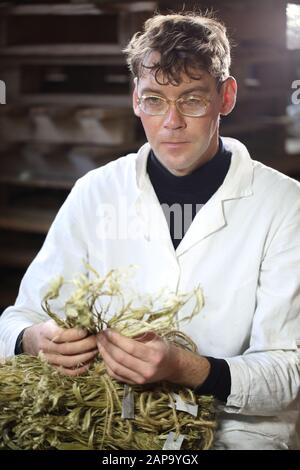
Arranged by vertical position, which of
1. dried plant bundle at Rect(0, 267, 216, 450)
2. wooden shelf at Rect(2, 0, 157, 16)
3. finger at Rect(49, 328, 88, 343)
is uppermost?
wooden shelf at Rect(2, 0, 157, 16)

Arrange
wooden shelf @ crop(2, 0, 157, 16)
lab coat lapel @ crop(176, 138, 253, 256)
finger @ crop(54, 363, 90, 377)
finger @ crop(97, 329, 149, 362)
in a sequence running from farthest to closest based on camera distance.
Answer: wooden shelf @ crop(2, 0, 157, 16) < lab coat lapel @ crop(176, 138, 253, 256) < finger @ crop(54, 363, 90, 377) < finger @ crop(97, 329, 149, 362)

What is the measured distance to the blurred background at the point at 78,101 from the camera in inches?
98.3

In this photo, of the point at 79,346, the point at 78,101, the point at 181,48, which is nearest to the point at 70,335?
the point at 79,346

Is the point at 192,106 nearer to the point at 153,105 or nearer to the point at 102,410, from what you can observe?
the point at 153,105

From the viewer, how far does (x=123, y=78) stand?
287cm

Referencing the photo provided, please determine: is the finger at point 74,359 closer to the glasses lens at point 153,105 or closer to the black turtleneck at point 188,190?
the black turtleneck at point 188,190

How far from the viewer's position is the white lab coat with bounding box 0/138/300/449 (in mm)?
1673

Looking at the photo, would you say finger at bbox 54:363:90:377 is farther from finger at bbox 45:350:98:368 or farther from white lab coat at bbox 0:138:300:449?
white lab coat at bbox 0:138:300:449

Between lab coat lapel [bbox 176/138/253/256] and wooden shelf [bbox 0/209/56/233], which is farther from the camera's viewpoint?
wooden shelf [bbox 0/209/56/233]

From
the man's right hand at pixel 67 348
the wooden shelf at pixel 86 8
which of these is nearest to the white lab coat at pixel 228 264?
the man's right hand at pixel 67 348

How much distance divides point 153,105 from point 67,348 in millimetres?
575

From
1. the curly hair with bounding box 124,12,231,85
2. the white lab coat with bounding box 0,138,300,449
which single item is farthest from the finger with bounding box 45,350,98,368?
the curly hair with bounding box 124,12,231,85

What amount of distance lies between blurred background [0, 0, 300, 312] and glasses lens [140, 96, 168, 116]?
733 mm

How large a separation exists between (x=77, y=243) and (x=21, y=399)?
524mm
